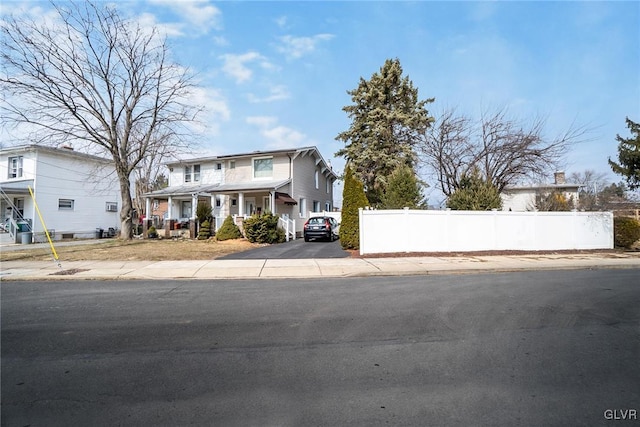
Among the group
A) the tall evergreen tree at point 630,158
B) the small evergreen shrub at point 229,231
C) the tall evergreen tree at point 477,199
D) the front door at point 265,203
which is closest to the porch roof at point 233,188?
the front door at point 265,203

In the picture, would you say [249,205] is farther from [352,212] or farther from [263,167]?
[352,212]

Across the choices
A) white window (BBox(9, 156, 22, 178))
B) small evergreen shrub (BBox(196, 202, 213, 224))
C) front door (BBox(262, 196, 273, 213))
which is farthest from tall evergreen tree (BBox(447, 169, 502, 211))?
white window (BBox(9, 156, 22, 178))

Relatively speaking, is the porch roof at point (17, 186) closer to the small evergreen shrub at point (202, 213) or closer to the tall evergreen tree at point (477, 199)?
the small evergreen shrub at point (202, 213)

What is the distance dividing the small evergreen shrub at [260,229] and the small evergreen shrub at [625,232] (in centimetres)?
1835

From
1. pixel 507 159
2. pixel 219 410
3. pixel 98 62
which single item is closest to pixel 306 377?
pixel 219 410

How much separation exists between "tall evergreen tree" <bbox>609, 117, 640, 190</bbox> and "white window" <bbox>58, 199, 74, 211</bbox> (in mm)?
36029

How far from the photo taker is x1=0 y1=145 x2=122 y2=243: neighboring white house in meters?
22.5

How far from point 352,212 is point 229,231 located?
28.0 ft

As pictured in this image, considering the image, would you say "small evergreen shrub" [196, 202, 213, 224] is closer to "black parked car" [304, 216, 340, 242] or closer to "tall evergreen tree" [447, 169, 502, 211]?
"black parked car" [304, 216, 340, 242]

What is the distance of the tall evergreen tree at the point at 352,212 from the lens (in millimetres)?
15320

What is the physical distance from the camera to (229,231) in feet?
64.5

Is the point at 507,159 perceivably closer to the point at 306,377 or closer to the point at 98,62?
the point at 306,377

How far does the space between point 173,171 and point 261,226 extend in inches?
513

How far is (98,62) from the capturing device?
18.2 m
